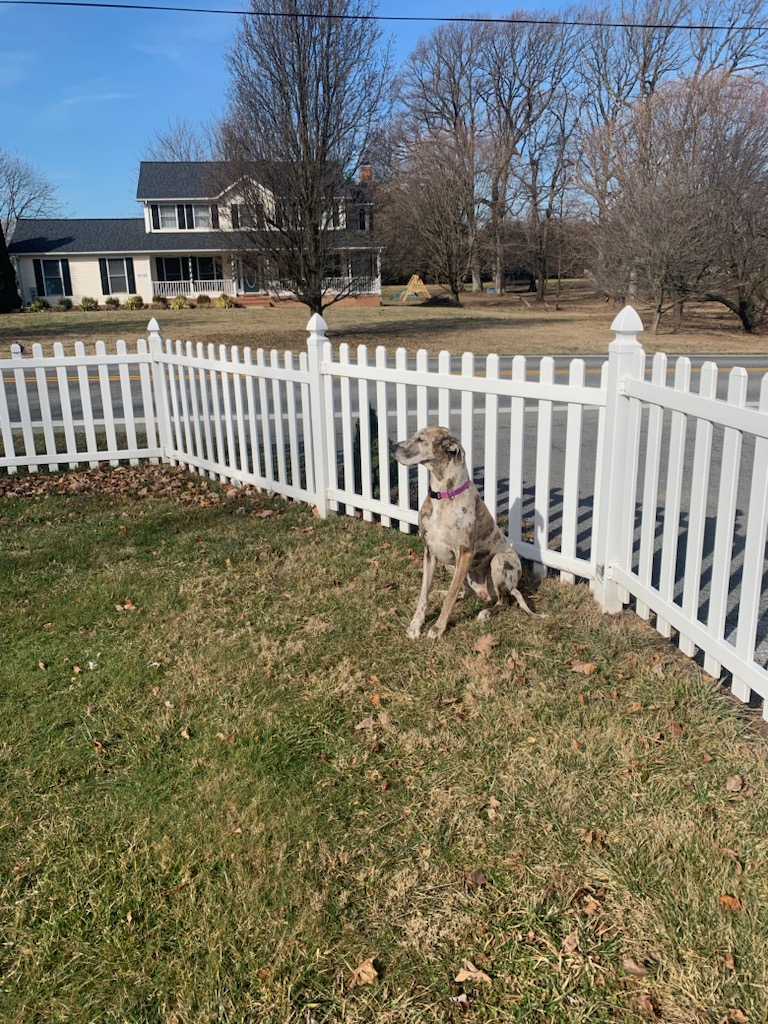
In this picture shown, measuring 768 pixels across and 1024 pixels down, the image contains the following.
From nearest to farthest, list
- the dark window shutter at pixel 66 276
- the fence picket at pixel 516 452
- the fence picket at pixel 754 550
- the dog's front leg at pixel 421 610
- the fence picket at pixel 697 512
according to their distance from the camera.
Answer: the fence picket at pixel 754 550, the fence picket at pixel 697 512, the dog's front leg at pixel 421 610, the fence picket at pixel 516 452, the dark window shutter at pixel 66 276

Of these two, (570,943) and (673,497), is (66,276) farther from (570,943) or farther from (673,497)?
(570,943)

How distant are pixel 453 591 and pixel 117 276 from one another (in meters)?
44.6

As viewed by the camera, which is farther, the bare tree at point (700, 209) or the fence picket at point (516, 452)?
the bare tree at point (700, 209)

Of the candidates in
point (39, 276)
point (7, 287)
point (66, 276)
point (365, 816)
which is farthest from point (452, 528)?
point (39, 276)

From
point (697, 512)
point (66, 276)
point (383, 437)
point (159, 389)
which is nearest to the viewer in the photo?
point (697, 512)

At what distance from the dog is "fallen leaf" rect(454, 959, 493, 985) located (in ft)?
6.72

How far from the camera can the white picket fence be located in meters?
3.42

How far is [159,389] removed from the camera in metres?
8.45

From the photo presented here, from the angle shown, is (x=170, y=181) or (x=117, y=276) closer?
(x=117, y=276)

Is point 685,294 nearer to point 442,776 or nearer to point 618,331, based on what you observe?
point 618,331

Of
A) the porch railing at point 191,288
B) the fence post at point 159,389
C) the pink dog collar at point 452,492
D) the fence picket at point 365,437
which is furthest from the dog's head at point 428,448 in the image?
the porch railing at point 191,288

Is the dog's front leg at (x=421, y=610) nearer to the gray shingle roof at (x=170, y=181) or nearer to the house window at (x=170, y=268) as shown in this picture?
the gray shingle roof at (x=170, y=181)

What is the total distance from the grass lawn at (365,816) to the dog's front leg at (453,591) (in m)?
0.09

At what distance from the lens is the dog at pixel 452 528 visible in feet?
13.3
